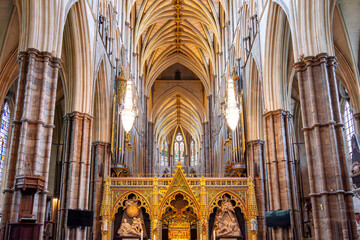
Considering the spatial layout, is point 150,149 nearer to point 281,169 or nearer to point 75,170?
point 75,170

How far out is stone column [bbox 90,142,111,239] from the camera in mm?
19531

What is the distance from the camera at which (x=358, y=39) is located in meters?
19.2

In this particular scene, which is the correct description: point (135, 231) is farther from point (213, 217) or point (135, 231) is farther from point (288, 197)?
point (288, 197)

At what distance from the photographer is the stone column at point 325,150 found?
432 inches

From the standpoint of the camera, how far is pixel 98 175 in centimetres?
2020

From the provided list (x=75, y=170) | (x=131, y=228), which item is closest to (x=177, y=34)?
(x=131, y=228)

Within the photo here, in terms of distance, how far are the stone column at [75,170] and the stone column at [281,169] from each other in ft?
26.7

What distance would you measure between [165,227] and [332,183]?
13.1 meters

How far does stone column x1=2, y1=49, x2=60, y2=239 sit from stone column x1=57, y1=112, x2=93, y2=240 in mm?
4391

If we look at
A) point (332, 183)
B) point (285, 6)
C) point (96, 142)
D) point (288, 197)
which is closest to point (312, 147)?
point (332, 183)

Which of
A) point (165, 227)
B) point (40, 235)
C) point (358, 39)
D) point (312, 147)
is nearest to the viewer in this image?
point (40, 235)

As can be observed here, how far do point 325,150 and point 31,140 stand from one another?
9.02 meters

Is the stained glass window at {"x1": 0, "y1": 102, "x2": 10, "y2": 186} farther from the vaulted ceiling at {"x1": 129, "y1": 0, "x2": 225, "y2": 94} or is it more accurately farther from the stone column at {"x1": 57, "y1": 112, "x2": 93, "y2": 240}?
the vaulted ceiling at {"x1": 129, "y1": 0, "x2": 225, "y2": 94}

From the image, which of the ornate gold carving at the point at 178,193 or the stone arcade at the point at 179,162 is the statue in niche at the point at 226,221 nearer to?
the stone arcade at the point at 179,162
